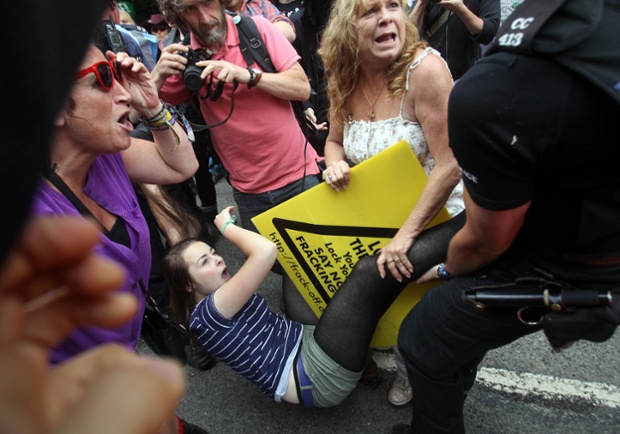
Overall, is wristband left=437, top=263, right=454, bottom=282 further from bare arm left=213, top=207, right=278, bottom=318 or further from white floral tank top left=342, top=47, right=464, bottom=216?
bare arm left=213, top=207, right=278, bottom=318

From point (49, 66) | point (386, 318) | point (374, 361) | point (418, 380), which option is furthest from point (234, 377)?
point (49, 66)

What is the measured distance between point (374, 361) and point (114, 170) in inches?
61.8

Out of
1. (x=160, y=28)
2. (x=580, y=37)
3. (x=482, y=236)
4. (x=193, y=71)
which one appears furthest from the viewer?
(x=160, y=28)

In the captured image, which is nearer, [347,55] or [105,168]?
[105,168]

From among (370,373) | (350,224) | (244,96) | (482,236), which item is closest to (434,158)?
(350,224)

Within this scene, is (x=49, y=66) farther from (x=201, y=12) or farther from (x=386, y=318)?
(x=201, y=12)

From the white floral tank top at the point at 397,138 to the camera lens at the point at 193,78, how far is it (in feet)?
2.45

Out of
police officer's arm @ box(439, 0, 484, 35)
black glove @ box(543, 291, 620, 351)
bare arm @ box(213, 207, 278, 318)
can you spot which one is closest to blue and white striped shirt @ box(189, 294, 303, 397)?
bare arm @ box(213, 207, 278, 318)

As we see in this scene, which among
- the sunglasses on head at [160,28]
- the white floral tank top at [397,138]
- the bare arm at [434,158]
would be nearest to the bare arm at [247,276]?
the bare arm at [434,158]

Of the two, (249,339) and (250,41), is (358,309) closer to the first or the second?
(249,339)

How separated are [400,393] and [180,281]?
3.73 feet

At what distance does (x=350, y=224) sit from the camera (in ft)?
6.07

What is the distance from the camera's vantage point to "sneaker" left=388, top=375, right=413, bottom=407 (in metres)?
2.05

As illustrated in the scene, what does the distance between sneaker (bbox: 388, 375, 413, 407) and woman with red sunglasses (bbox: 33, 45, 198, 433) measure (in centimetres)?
117
